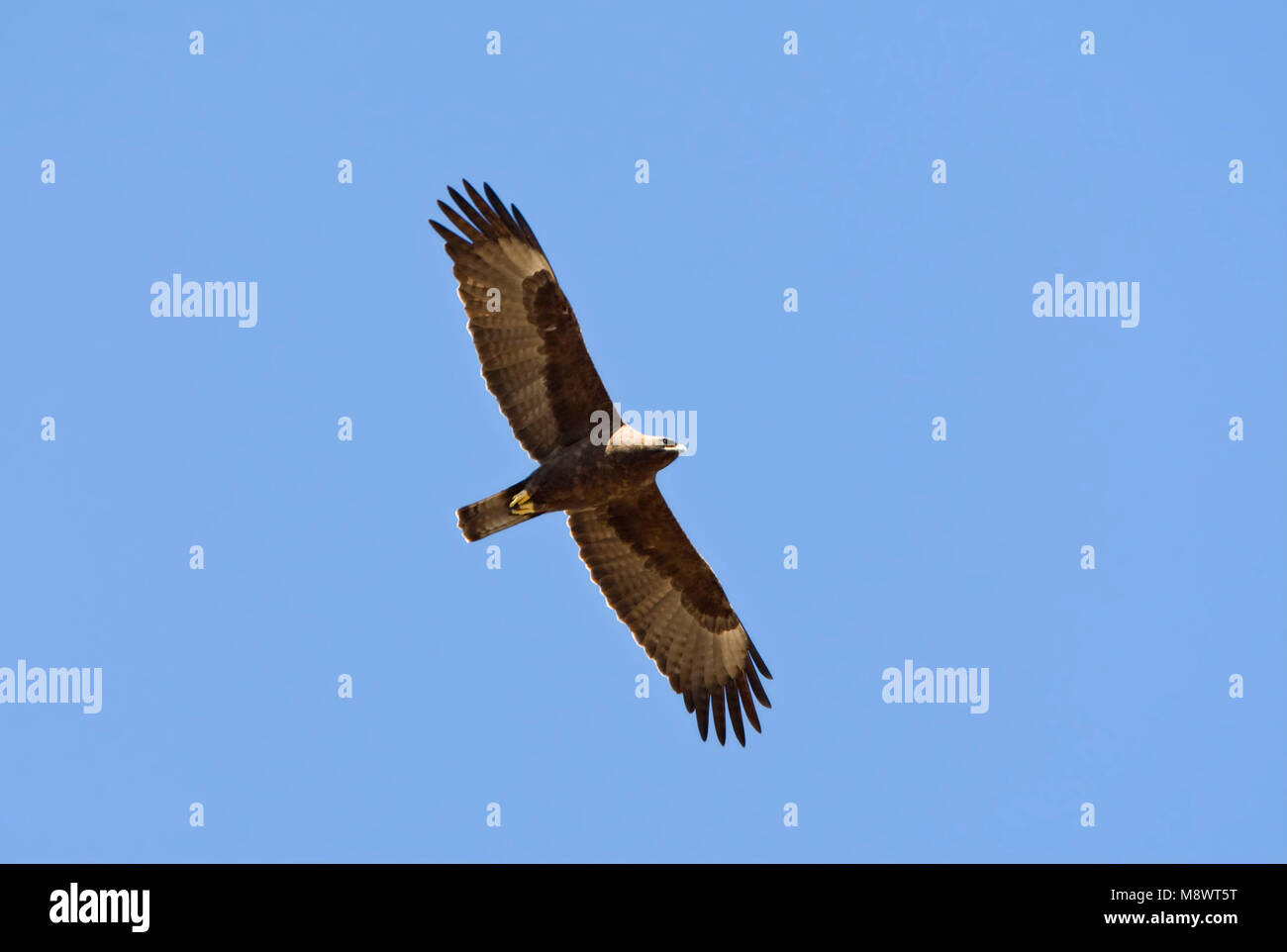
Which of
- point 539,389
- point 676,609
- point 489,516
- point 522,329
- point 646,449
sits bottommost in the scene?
point 676,609

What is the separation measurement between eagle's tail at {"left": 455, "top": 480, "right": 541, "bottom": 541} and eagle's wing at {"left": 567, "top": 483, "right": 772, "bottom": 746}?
3.34 ft

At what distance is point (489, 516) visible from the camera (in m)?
14.5

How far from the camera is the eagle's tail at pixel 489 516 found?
47.3ft

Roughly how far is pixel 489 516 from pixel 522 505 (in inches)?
14.0

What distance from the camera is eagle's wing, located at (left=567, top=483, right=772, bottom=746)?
50.5ft

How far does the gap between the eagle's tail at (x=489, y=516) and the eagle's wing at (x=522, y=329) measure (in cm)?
52

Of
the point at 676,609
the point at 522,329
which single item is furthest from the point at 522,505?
the point at 676,609

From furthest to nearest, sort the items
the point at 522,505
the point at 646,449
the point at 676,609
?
the point at 676,609 → the point at 522,505 → the point at 646,449

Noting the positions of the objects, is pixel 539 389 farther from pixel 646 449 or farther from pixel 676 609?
pixel 676 609

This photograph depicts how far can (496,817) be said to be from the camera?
55.3 feet

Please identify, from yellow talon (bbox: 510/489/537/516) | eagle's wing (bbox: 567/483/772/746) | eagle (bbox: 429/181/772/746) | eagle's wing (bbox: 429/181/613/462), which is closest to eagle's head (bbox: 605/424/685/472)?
eagle (bbox: 429/181/772/746)

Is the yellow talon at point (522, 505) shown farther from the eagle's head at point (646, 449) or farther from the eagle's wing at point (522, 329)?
the eagle's head at point (646, 449)

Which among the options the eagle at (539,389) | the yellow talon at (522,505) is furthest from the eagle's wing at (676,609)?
the yellow talon at (522,505)
